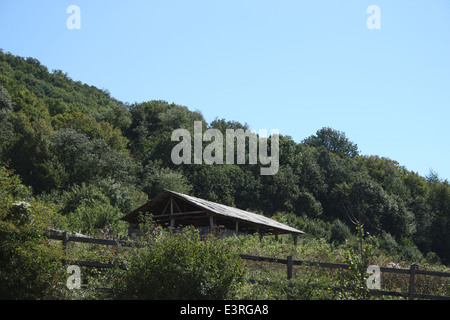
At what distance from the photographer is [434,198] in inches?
2205

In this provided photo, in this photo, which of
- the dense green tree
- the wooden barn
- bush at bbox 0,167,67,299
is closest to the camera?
bush at bbox 0,167,67,299

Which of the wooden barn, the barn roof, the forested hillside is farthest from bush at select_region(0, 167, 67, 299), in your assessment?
the forested hillside

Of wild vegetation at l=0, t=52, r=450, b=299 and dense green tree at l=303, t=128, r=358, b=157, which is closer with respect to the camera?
wild vegetation at l=0, t=52, r=450, b=299

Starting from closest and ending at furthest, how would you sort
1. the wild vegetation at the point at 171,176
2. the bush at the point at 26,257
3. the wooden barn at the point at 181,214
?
the bush at the point at 26,257 → the wooden barn at the point at 181,214 → the wild vegetation at the point at 171,176

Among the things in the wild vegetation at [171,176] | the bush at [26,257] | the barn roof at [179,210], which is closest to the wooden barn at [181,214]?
the barn roof at [179,210]

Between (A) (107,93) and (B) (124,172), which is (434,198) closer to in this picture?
(B) (124,172)

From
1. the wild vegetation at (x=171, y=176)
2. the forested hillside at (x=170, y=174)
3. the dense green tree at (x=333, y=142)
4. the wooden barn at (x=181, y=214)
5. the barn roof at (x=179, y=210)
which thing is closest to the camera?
the barn roof at (x=179, y=210)

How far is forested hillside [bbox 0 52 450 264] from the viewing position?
37.1 metres

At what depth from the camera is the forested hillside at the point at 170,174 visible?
122 ft

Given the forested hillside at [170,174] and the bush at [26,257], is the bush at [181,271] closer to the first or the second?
the bush at [26,257]

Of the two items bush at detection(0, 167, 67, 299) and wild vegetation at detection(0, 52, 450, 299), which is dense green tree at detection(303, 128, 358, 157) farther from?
bush at detection(0, 167, 67, 299)

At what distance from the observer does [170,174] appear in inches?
1676
